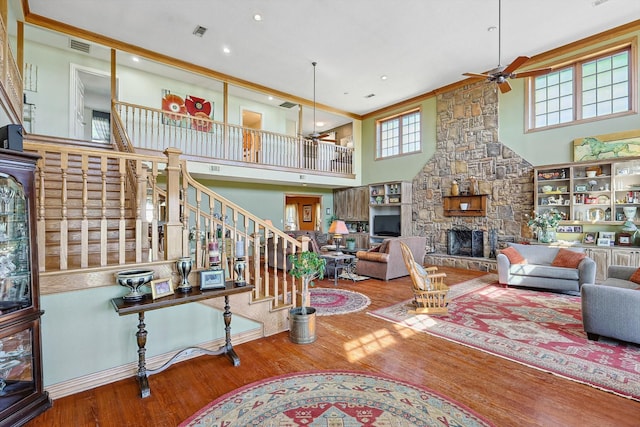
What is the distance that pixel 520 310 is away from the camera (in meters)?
4.27

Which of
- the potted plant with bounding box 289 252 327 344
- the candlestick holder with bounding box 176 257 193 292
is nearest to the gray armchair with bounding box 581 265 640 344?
the potted plant with bounding box 289 252 327 344

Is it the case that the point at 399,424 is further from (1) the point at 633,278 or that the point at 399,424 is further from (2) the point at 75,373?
(1) the point at 633,278

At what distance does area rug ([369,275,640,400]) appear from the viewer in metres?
2.59

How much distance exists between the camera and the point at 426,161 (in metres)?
8.88

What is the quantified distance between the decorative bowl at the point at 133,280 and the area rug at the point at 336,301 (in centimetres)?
238

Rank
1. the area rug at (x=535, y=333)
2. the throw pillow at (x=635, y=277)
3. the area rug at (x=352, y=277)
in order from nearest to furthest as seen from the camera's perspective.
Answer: the area rug at (x=535, y=333)
the throw pillow at (x=635, y=277)
the area rug at (x=352, y=277)

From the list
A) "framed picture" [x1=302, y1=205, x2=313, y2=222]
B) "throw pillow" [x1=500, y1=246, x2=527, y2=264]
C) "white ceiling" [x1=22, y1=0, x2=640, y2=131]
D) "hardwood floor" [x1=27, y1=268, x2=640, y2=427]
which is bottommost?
"hardwood floor" [x1=27, y1=268, x2=640, y2=427]

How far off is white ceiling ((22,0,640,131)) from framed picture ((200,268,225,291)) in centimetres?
450

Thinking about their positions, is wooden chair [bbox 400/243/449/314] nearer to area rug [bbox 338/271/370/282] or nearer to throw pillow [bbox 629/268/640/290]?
area rug [bbox 338/271/370/282]

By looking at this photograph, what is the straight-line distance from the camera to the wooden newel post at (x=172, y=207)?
2781 millimetres

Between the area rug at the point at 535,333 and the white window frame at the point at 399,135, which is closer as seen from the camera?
the area rug at the point at 535,333

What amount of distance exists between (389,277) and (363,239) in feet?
12.7

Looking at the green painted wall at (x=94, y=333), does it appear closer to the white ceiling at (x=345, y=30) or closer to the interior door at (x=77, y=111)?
the white ceiling at (x=345, y=30)

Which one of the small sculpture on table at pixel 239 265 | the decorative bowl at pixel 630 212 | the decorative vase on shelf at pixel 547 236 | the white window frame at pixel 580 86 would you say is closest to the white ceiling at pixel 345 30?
the white window frame at pixel 580 86
